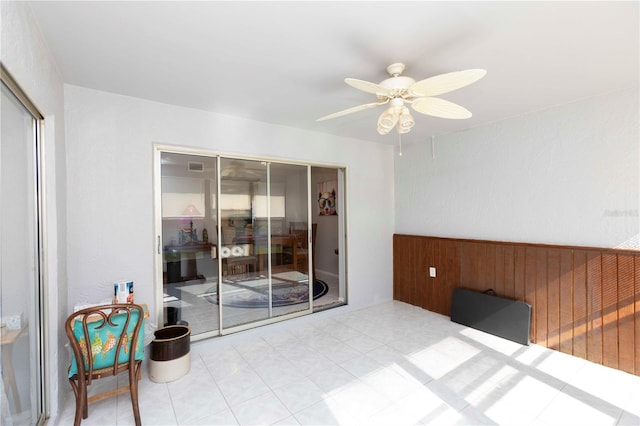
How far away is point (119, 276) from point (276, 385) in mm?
1686

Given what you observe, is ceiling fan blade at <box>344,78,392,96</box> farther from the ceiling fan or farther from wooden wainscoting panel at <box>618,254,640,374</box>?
wooden wainscoting panel at <box>618,254,640,374</box>

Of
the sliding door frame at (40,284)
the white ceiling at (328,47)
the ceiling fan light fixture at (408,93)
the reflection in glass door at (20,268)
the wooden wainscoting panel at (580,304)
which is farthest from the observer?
the wooden wainscoting panel at (580,304)

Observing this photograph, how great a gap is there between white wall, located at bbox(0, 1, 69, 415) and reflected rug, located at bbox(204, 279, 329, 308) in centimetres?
137

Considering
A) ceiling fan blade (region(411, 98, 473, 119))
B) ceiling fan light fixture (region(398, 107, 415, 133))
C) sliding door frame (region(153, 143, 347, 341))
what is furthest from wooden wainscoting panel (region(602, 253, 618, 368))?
sliding door frame (region(153, 143, 347, 341))

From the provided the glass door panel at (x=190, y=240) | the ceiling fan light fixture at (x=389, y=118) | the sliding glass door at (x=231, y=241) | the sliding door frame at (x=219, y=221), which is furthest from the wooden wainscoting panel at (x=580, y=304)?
the glass door panel at (x=190, y=240)

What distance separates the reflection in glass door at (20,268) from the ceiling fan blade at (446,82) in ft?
6.82

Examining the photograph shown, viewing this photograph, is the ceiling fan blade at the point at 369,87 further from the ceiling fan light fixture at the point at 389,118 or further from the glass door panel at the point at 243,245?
A: the glass door panel at the point at 243,245

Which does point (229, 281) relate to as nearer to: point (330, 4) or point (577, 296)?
point (330, 4)

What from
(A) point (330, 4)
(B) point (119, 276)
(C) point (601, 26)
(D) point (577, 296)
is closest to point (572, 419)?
(D) point (577, 296)

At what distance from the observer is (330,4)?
1.49 metres

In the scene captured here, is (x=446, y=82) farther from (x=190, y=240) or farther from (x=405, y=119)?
(x=190, y=240)

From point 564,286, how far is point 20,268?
4.30 meters

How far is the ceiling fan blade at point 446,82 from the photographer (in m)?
1.56

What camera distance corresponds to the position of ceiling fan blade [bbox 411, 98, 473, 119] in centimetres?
197
